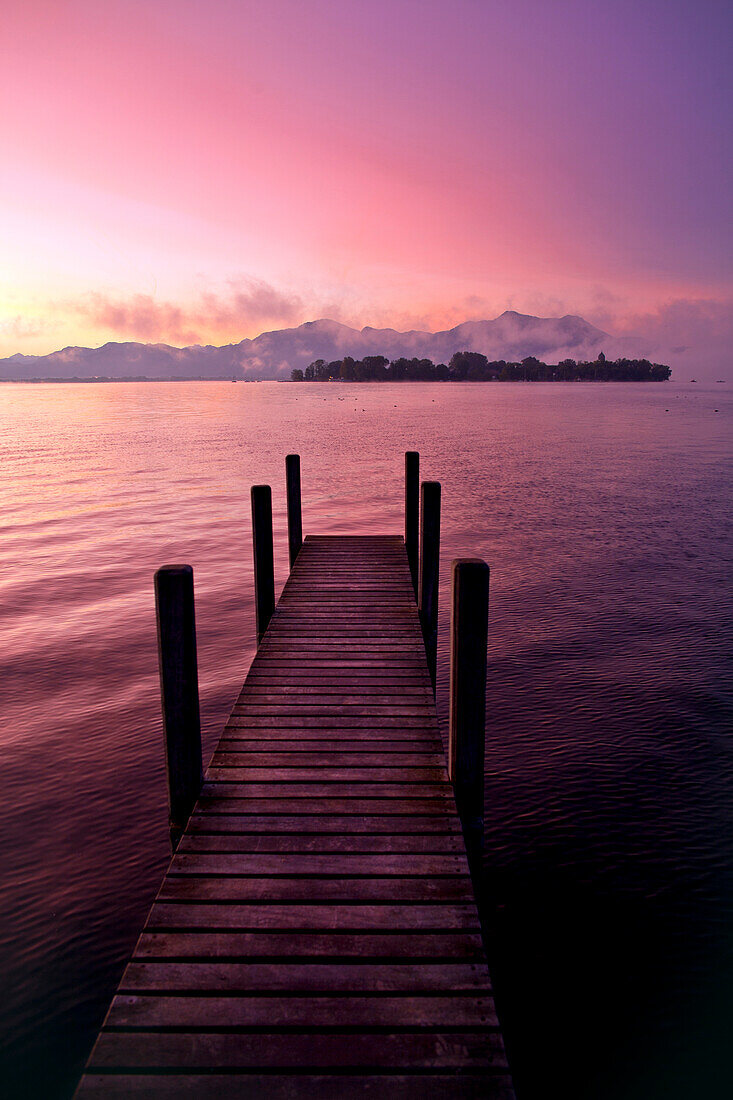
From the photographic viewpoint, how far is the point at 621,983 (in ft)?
17.6

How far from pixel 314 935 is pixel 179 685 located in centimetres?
191

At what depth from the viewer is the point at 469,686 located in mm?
4980

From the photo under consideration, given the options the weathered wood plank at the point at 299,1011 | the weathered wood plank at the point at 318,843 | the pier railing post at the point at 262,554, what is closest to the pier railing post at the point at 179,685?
the weathered wood plank at the point at 318,843

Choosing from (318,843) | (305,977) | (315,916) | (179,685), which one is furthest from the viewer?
(179,685)

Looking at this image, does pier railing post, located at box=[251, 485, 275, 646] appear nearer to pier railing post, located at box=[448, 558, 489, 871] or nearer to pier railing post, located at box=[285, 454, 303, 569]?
pier railing post, located at box=[285, 454, 303, 569]

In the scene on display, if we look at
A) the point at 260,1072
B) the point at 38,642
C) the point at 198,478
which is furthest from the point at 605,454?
the point at 260,1072

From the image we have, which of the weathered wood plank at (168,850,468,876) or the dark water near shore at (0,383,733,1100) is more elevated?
the weathered wood plank at (168,850,468,876)

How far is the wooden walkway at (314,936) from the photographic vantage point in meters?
2.94

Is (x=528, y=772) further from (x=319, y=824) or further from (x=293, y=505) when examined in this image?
(x=293, y=505)

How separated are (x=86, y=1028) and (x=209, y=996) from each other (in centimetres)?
256

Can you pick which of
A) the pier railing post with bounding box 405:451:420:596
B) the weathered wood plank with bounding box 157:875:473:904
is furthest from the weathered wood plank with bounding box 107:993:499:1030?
the pier railing post with bounding box 405:451:420:596

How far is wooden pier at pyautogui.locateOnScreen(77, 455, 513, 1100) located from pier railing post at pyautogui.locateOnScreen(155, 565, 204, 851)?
0.22 metres

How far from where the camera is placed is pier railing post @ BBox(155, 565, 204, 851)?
470 cm

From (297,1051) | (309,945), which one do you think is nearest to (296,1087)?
(297,1051)
